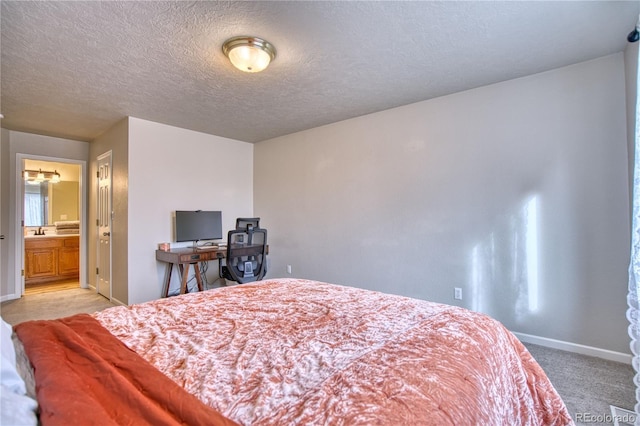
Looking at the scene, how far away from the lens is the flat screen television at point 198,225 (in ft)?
13.8

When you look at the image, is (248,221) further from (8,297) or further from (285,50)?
(8,297)

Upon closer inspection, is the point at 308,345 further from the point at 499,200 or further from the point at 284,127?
the point at 284,127

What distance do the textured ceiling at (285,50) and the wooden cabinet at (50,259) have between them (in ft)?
9.47

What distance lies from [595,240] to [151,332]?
3262 mm

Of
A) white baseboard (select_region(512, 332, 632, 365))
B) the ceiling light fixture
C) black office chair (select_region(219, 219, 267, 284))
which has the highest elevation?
the ceiling light fixture

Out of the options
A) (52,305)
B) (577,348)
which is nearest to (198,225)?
(52,305)

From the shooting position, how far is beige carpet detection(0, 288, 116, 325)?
368 centimetres

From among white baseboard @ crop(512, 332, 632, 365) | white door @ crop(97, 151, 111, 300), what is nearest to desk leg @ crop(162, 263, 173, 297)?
white door @ crop(97, 151, 111, 300)

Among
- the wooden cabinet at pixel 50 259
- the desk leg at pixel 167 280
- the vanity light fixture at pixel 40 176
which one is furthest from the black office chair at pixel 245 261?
the vanity light fixture at pixel 40 176

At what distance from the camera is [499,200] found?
2.92 m

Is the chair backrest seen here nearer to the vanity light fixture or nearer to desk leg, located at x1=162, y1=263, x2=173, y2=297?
desk leg, located at x1=162, y1=263, x2=173, y2=297

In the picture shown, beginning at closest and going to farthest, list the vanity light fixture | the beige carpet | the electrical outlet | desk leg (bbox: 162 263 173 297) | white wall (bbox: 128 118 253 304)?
the electrical outlet < the beige carpet < white wall (bbox: 128 118 253 304) < desk leg (bbox: 162 263 173 297) < the vanity light fixture

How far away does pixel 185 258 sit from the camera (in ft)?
12.1

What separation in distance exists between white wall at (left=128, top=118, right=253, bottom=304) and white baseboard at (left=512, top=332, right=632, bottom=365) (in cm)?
420
